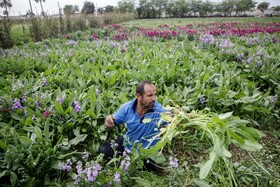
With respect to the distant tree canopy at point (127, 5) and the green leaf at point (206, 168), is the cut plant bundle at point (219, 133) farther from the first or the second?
the distant tree canopy at point (127, 5)

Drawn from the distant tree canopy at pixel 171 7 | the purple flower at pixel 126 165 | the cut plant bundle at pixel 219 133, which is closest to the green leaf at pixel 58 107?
the purple flower at pixel 126 165

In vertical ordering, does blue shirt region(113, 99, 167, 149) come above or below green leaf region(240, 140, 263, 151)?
below

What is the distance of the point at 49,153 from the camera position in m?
2.16

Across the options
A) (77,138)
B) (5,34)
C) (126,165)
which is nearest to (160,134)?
(126,165)

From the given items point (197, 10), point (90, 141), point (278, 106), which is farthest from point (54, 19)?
point (197, 10)

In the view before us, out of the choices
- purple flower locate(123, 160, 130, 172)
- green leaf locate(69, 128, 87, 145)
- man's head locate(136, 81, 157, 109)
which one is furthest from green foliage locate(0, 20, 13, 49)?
purple flower locate(123, 160, 130, 172)

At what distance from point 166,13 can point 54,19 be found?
186 ft

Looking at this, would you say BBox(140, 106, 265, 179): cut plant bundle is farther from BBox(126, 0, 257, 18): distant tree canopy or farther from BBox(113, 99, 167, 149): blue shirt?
BBox(126, 0, 257, 18): distant tree canopy

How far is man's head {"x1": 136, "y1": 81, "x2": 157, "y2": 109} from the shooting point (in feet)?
7.12

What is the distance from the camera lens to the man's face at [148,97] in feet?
7.11

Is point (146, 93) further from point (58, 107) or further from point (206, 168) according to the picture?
point (58, 107)

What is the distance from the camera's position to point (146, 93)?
219 centimetres

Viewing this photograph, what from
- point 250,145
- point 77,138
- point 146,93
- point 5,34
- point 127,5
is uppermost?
point 127,5

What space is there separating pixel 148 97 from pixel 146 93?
0.05 m
